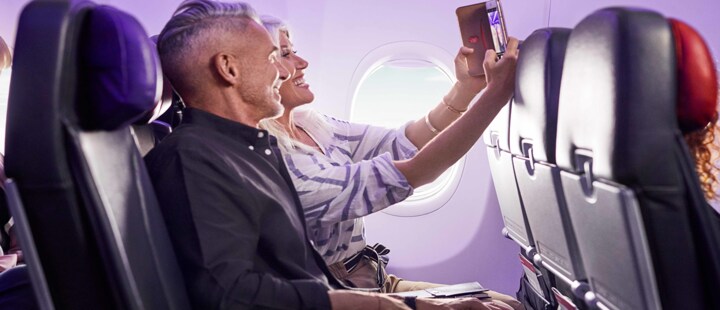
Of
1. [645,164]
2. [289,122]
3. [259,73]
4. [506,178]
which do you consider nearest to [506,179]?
[506,178]

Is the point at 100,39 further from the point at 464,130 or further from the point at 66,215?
the point at 464,130

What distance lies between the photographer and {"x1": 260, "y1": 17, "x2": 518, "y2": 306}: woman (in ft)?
7.66

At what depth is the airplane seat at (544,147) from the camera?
6.16 feet

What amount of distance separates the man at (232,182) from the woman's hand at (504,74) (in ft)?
2.26

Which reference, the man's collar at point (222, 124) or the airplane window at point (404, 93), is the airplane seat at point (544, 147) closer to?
the man's collar at point (222, 124)

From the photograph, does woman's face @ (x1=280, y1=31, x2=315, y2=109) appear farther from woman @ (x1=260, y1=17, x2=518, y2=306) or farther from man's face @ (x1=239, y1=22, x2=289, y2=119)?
man's face @ (x1=239, y1=22, x2=289, y2=119)

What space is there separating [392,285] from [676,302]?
1.73 metres

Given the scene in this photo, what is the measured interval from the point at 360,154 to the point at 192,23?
3.86ft

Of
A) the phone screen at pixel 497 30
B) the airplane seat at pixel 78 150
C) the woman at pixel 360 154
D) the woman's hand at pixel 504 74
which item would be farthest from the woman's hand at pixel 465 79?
the airplane seat at pixel 78 150

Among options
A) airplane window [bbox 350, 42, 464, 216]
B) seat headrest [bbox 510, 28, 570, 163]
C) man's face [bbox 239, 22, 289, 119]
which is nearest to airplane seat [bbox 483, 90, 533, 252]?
seat headrest [bbox 510, 28, 570, 163]

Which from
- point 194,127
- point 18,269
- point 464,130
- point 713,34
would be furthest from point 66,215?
point 713,34

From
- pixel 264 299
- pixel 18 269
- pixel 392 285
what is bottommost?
pixel 392 285

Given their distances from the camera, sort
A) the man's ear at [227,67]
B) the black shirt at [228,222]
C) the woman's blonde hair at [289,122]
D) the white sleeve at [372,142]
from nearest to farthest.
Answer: the black shirt at [228,222] → the man's ear at [227,67] → the woman's blonde hair at [289,122] → the white sleeve at [372,142]

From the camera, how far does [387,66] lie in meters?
4.09
